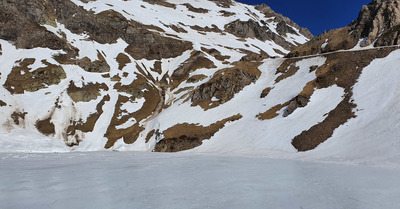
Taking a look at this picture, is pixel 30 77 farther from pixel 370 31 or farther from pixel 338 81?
pixel 370 31

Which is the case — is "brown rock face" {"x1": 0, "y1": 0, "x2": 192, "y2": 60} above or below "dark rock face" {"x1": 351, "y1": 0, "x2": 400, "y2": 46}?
above

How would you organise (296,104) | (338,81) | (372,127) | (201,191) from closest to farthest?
(201,191), (372,127), (296,104), (338,81)

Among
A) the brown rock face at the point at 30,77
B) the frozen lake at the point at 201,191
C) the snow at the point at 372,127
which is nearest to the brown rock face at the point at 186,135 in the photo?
the snow at the point at 372,127

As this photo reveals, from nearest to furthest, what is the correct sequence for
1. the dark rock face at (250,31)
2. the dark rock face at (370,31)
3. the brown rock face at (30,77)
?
the dark rock face at (370,31) < the brown rock face at (30,77) < the dark rock face at (250,31)

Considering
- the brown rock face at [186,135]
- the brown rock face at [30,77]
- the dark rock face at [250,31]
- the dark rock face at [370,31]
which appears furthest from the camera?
the dark rock face at [250,31]

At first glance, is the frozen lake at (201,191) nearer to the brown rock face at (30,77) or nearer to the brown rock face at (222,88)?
the brown rock face at (222,88)

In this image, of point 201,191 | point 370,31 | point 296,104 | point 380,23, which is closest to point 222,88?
point 296,104

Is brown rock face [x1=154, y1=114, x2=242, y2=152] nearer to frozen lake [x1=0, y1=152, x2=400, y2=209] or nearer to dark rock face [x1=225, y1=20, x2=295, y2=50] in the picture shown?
frozen lake [x1=0, y1=152, x2=400, y2=209]

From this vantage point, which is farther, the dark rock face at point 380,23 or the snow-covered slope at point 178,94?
the dark rock face at point 380,23

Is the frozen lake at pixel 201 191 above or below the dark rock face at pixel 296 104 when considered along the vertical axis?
below

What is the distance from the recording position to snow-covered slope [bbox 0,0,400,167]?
33969 mm

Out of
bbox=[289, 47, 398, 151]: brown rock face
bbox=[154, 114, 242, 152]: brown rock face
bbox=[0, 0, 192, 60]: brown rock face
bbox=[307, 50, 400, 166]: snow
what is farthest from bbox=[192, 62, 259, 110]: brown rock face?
bbox=[0, 0, 192, 60]: brown rock face

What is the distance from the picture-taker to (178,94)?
74375 mm

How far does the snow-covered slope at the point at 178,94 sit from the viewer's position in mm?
33969
